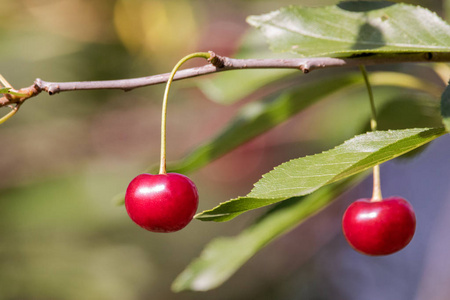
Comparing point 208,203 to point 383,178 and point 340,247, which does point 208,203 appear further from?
point 383,178

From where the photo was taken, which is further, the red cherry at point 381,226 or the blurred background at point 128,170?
the blurred background at point 128,170

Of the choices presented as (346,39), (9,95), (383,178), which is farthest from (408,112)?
(383,178)

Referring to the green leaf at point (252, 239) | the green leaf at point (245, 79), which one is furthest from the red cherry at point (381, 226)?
the green leaf at point (245, 79)

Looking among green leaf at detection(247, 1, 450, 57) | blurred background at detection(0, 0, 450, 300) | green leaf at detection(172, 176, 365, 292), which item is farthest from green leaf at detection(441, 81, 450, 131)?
blurred background at detection(0, 0, 450, 300)

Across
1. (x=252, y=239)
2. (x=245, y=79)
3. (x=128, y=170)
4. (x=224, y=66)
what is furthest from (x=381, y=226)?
(x=128, y=170)

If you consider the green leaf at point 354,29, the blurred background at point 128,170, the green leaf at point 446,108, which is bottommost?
the blurred background at point 128,170

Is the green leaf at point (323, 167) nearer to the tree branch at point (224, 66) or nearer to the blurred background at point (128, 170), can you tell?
the tree branch at point (224, 66)
